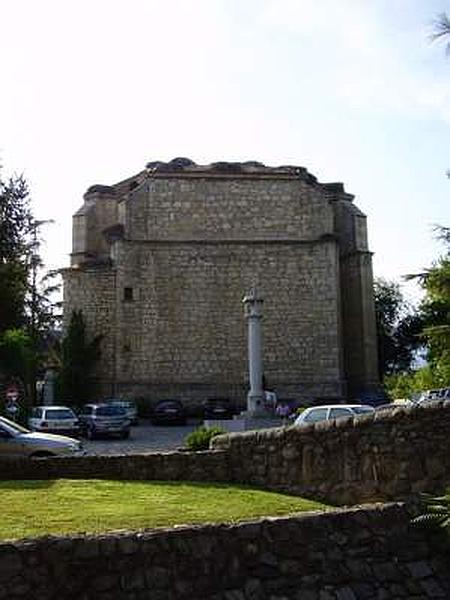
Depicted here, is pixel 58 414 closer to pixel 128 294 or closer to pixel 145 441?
pixel 145 441

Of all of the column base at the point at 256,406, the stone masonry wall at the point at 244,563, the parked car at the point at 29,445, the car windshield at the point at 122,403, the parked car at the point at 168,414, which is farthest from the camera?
the parked car at the point at 168,414

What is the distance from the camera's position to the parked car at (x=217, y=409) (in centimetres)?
3931

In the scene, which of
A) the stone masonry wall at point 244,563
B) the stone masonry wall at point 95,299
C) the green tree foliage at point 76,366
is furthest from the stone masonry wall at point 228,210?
the stone masonry wall at point 244,563

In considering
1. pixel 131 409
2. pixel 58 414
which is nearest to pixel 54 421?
pixel 58 414

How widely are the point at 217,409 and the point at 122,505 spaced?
31.1m

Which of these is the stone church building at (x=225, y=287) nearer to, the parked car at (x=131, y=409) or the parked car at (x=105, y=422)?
the parked car at (x=131, y=409)

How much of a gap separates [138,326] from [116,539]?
121 feet

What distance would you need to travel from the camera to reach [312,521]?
7727 mm

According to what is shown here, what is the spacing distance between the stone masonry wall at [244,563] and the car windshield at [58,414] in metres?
23.9

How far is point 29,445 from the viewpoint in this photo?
15.9 metres

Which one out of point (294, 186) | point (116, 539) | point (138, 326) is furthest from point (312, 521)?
point (294, 186)

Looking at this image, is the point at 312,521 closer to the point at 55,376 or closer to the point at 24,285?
the point at 24,285

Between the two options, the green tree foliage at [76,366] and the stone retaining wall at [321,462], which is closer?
the stone retaining wall at [321,462]

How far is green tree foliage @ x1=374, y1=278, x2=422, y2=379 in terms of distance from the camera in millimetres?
56750
